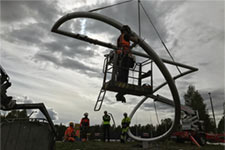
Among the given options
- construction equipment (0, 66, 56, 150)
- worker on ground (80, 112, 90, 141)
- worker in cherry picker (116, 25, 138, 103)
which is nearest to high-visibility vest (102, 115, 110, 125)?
worker on ground (80, 112, 90, 141)

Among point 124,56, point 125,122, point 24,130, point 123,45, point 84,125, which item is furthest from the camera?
point 125,122

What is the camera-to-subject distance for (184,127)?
16375 mm

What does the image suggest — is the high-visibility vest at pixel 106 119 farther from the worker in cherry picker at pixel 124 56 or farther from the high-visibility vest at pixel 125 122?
the worker in cherry picker at pixel 124 56

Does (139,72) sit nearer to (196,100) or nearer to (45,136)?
(45,136)

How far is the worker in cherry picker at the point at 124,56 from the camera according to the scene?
29.4ft

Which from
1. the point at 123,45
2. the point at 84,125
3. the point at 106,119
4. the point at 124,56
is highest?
the point at 123,45

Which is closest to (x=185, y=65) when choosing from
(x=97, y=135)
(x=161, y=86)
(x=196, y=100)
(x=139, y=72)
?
(x=161, y=86)

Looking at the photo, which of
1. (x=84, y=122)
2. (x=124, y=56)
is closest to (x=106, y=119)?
(x=84, y=122)

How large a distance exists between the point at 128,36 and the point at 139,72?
2.16 metres

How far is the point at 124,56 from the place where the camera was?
902 cm

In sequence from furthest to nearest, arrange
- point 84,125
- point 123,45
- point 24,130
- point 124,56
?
point 84,125, point 123,45, point 124,56, point 24,130

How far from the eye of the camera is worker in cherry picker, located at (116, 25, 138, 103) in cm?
896

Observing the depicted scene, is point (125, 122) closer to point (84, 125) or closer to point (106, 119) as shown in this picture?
point (106, 119)

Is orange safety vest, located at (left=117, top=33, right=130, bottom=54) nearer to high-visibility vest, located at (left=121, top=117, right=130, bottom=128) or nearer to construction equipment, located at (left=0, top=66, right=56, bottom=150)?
construction equipment, located at (left=0, top=66, right=56, bottom=150)
